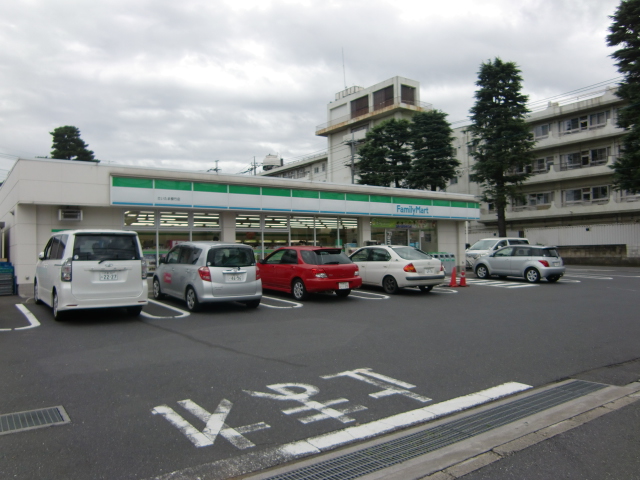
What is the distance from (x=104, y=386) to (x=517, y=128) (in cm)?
3830

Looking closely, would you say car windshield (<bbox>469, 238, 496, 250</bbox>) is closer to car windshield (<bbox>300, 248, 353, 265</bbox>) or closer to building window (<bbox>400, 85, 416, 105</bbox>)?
car windshield (<bbox>300, 248, 353, 265</bbox>)

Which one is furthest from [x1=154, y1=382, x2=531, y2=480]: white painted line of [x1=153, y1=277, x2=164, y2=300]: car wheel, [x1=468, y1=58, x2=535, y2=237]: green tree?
[x1=468, y1=58, x2=535, y2=237]: green tree

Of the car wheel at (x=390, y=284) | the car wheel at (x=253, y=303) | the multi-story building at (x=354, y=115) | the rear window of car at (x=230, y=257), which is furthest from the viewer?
the multi-story building at (x=354, y=115)

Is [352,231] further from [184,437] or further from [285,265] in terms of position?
[184,437]

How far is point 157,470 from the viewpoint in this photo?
11.6 ft

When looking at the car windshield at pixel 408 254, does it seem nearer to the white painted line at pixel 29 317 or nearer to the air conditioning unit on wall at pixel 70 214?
the white painted line at pixel 29 317

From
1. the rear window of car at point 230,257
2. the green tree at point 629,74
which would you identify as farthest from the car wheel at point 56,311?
the green tree at point 629,74

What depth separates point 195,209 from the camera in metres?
17.6

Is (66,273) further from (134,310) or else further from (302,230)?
(302,230)

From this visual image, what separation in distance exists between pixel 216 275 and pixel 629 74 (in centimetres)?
3240

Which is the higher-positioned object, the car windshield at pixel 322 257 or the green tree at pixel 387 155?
the green tree at pixel 387 155

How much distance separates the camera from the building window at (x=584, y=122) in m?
40.8

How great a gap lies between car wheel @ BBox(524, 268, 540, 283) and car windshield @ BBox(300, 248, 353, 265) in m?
9.50

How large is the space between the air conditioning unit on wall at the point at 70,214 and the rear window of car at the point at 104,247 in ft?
21.3
